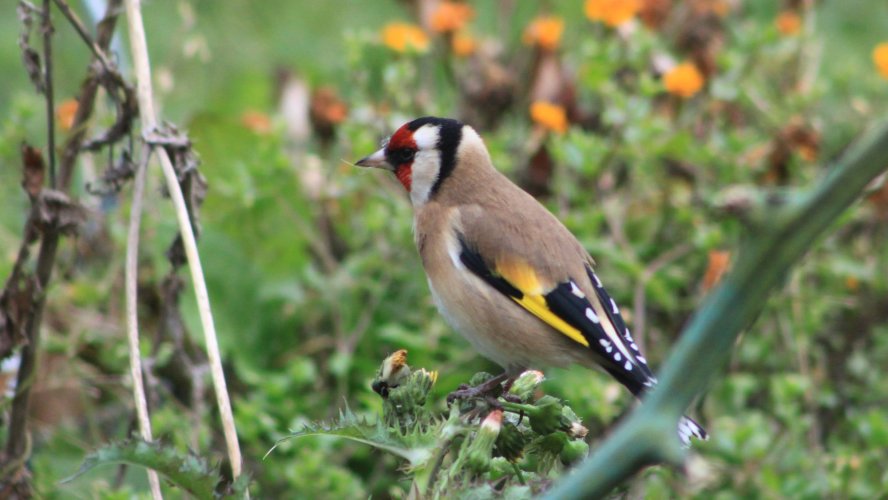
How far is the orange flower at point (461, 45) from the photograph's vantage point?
3.91 metres

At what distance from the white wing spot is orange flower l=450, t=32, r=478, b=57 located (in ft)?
5.37

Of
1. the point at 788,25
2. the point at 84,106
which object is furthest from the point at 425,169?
the point at 788,25

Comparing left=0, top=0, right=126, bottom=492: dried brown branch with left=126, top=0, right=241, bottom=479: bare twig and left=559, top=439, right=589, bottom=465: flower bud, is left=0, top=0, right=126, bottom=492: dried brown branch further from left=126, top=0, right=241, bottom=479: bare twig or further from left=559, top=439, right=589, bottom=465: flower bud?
left=559, top=439, right=589, bottom=465: flower bud

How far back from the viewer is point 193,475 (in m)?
1.44

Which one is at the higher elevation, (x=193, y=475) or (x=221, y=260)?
(x=193, y=475)

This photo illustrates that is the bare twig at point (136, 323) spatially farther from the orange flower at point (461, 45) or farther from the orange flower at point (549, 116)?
the orange flower at point (461, 45)

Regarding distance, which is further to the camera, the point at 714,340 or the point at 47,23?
Answer: the point at 47,23

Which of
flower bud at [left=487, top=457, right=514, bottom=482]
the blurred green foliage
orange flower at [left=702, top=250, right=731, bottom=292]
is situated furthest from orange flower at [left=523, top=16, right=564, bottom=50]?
flower bud at [left=487, top=457, right=514, bottom=482]

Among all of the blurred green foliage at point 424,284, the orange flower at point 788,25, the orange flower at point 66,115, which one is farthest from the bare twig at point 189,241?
the orange flower at point 788,25

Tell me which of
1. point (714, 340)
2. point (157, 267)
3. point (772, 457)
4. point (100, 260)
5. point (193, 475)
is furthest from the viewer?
point (100, 260)

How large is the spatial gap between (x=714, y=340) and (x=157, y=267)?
245 cm

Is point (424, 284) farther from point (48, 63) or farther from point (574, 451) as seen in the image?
point (574, 451)

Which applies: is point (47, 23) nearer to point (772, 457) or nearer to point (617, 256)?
point (617, 256)

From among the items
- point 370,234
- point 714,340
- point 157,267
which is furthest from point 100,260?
point 714,340
